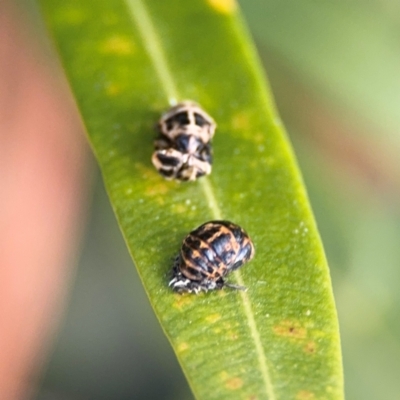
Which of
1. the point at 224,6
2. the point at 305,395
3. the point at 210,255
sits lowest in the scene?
the point at 305,395

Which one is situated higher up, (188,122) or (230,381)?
(188,122)

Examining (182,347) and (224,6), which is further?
(224,6)

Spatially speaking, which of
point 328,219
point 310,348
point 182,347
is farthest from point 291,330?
point 328,219

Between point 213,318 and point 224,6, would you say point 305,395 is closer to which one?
point 213,318

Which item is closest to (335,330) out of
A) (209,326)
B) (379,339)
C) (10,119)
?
(209,326)

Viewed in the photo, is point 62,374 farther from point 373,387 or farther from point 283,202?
point 283,202

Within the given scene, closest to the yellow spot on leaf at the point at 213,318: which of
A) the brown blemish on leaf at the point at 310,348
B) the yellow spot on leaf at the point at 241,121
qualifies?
the brown blemish on leaf at the point at 310,348
